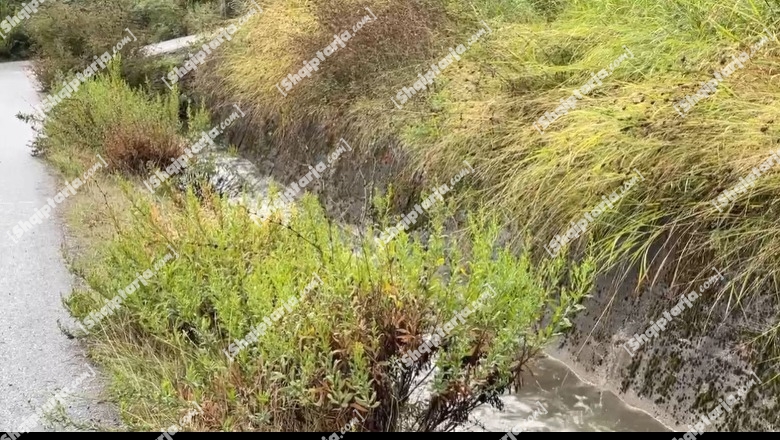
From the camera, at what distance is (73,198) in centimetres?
625

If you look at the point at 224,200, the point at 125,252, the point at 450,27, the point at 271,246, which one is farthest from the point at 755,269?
the point at 450,27

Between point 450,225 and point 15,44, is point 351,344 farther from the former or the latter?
point 15,44

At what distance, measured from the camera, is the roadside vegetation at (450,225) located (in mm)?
2795

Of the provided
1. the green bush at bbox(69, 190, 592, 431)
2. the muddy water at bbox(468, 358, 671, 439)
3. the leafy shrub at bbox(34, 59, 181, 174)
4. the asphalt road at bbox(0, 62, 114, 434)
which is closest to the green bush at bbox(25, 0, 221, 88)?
the leafy shrub at bbox(34, 59, 181, 174)

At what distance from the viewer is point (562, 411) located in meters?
3.75

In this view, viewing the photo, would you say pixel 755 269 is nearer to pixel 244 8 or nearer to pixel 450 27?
pixel 450 27

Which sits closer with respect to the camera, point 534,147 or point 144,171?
point 534,147

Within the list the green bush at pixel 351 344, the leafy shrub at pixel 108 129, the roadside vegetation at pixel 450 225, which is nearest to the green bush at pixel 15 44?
the leafy shrub at pixel 108 129

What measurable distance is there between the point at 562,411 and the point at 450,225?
1.75 meters

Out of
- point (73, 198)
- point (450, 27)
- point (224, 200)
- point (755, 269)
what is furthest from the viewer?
point (450, 27)

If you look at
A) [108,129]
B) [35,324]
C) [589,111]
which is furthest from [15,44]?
[589,111]

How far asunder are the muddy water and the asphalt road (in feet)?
6.41

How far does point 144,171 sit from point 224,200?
3.18m

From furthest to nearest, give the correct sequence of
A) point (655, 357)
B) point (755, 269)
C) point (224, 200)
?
1. point (224, 200)
2. point (655, 357)
3. point (755, 269)
